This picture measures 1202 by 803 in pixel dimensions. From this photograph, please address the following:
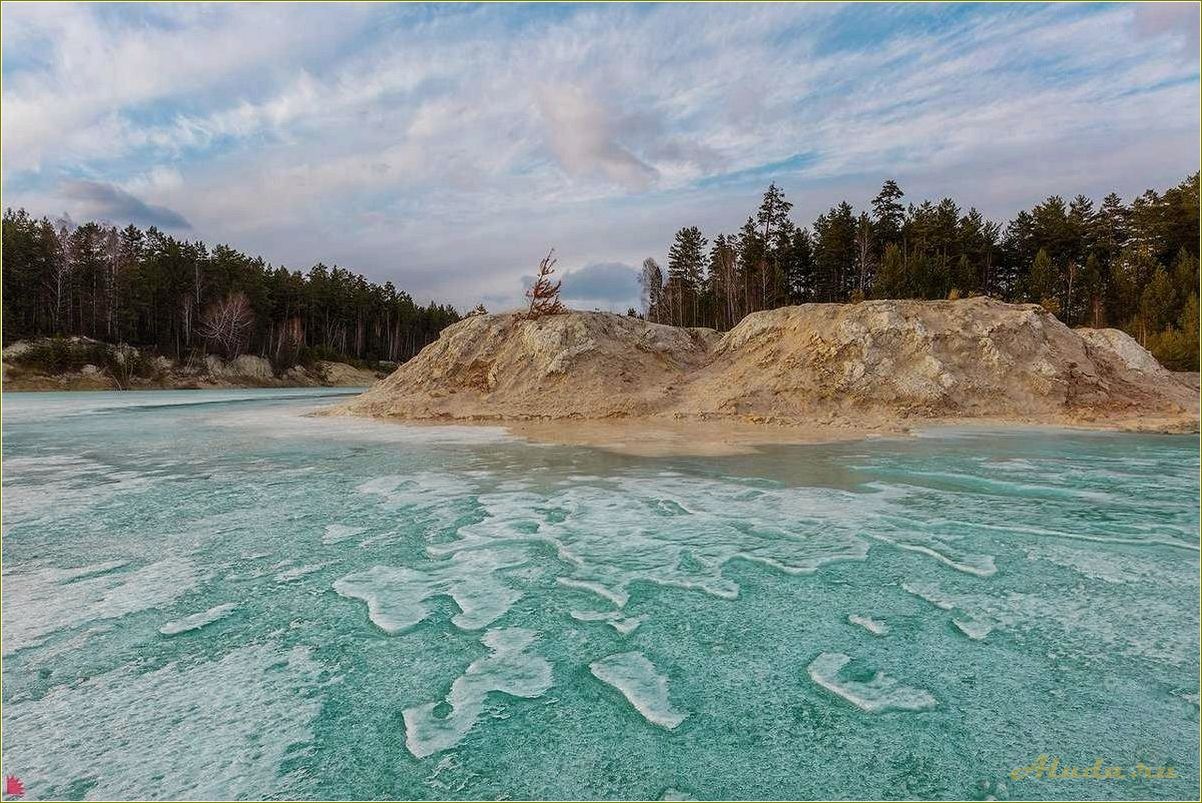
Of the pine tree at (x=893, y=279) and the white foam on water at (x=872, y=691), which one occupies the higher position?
the pine tree at (x=893, y=279)

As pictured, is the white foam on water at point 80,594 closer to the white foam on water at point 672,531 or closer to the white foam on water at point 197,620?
the white foam on water at point 197,620

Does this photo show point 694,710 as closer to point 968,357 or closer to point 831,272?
point 968,357

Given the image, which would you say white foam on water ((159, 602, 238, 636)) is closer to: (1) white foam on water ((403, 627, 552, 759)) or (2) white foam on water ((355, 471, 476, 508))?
(1) white foam on water ((403, 627, 552, 759))

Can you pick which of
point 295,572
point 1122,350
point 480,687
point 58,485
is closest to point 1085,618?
point 480,687

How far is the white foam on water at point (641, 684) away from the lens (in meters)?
2.93

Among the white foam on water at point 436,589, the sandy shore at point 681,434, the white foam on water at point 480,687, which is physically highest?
the sandy shore at point 681,434

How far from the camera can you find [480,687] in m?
3.21

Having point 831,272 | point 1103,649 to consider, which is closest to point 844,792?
point 1103,649

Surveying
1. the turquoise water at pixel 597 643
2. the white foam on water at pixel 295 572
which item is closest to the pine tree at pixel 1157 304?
the turquoise water at pixel 597 643

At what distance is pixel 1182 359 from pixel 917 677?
139 ft

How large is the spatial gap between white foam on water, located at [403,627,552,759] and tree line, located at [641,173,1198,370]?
46.6 m

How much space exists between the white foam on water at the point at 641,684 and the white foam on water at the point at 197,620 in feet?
9.06

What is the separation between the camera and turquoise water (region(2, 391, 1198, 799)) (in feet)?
8.40

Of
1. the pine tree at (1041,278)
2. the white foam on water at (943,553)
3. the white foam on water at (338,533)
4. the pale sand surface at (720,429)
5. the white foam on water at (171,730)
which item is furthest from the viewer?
the pine tree at (1041,278)
